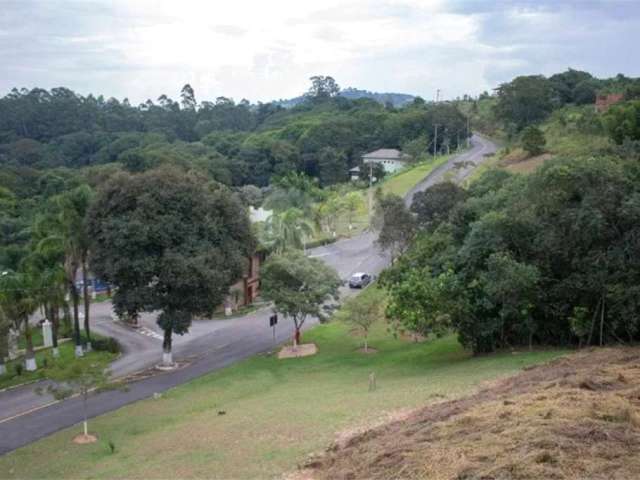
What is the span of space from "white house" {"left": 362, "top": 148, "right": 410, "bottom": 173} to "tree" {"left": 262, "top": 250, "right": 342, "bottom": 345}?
74.4m

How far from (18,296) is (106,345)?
6.19 meters

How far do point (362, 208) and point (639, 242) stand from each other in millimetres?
53402

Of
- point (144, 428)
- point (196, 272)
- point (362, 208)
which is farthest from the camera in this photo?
point (362, 208)

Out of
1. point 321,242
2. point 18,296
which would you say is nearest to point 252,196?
point 321,242

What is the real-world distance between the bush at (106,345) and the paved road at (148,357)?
0.60 metres

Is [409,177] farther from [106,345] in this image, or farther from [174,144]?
[106,345]

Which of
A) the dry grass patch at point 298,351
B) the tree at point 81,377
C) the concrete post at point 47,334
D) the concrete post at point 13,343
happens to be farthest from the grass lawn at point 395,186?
the tree at point 81,377

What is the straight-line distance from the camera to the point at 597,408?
13.2 meters

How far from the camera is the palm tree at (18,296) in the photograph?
32344 mm

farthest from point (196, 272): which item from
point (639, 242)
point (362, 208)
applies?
point (362, 208)

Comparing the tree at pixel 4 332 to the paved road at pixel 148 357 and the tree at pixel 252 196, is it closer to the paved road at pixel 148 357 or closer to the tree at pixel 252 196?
the paved road at pixel 148 357

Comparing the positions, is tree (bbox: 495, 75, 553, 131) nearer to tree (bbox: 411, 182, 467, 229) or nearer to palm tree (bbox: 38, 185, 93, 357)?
tree (bbox: 411, 182, 467, 229)

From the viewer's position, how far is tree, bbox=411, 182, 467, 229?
158 ft

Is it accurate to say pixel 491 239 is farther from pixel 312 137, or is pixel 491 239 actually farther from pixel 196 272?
pixel 312 137
